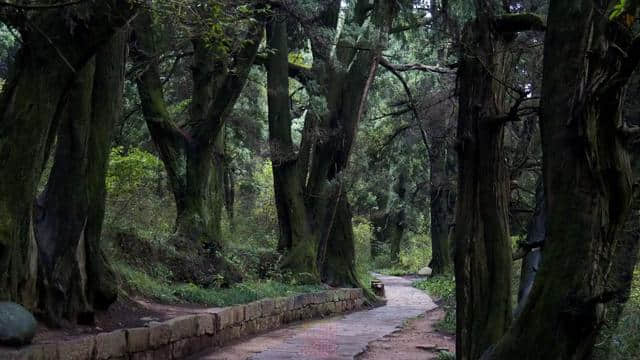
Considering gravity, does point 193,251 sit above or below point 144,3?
below

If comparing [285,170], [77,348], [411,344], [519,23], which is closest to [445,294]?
[285,170]

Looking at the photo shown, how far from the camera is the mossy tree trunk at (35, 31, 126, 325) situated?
851 cm

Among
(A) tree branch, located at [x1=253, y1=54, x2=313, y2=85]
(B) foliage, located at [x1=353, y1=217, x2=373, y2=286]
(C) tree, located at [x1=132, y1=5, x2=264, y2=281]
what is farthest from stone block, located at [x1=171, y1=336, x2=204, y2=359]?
(B) foliage, located at [x1=353, y1=217, x2=373, y2=286]

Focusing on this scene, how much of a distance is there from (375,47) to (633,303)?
8.47 m

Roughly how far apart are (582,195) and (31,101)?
5.55 m

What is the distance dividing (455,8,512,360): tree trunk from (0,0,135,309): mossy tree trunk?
3.63 meters

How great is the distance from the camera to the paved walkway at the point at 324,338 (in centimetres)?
1048

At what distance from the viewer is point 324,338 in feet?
42.0

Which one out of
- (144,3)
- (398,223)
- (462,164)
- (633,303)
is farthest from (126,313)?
(398,223)

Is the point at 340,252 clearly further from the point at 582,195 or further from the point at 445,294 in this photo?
the point at 582,195

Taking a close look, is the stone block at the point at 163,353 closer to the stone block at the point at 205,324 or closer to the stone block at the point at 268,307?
the stone block at the point at 205,324

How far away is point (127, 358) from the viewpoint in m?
8.32

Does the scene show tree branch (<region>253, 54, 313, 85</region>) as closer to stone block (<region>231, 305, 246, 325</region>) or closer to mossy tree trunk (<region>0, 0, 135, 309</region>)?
stone block (<region>231, 305, 246, 325</region>)

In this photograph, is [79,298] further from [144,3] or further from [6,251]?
[144,3]
